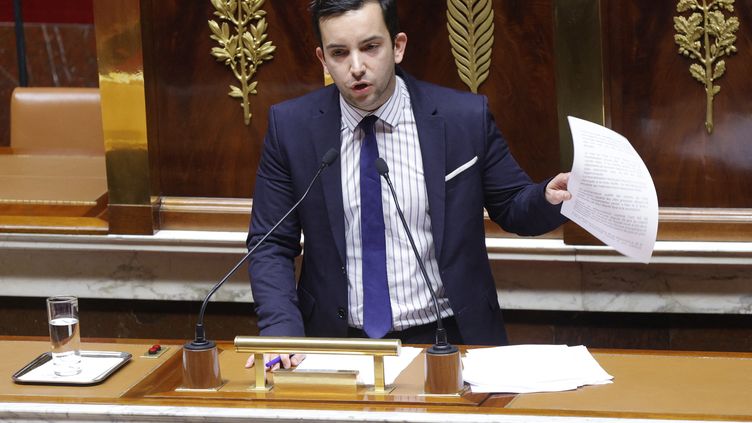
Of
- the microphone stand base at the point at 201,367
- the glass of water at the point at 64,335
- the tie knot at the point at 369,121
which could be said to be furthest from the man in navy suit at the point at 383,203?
the glass of water at the point at 64,335

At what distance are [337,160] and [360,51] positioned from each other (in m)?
0.28

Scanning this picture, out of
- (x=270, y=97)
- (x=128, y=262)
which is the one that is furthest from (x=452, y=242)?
(x=128, y=262)

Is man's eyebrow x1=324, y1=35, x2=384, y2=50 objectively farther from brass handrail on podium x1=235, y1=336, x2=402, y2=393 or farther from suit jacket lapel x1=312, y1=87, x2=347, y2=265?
brass handrail on podium x1=235, y1=336, x2=402, y2=393

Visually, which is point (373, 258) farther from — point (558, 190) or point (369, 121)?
point (558, 190)

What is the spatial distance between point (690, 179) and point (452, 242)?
110 cm

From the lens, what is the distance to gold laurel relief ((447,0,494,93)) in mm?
3494

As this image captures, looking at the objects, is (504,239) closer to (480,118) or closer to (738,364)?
(480,118)

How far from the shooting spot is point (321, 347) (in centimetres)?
218

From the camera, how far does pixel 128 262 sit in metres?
3.77

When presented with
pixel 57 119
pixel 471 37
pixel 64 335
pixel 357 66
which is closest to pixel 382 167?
pixel 357 66

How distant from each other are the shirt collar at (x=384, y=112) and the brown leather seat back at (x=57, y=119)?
1.96 m

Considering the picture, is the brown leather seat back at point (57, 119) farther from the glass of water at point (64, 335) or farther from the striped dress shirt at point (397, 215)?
the glass of water at point (64, 335)

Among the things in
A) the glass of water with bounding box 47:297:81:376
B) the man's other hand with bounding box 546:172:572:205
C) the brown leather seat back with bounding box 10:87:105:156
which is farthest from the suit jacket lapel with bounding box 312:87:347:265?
the brown leather seat back with bounding box 10:87:105:156

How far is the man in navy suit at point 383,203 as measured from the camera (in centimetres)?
258
